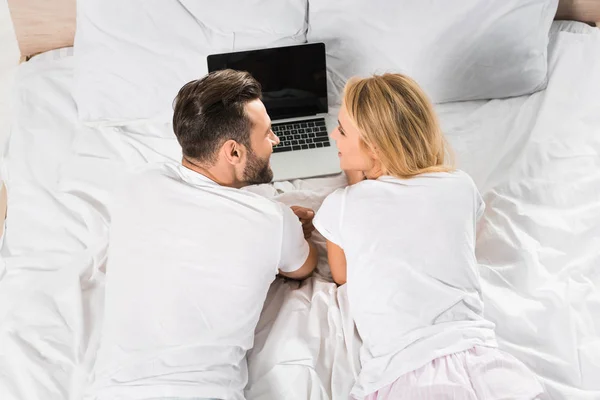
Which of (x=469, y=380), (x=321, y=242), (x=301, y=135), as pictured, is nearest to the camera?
(x=469, y=380)

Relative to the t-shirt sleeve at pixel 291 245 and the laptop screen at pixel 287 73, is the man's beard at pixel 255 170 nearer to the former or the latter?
the t-shirt sleeve at pixel 291 245

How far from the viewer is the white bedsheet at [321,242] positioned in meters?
1.29

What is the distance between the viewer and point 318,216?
4.42ft

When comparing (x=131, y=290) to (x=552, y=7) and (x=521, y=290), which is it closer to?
(x=521, y=290)

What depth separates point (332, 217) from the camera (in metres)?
1.31

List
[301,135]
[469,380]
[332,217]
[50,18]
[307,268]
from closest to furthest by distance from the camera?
[469,380]
[332,217]
[307,268]
[301,135]
[50,18]

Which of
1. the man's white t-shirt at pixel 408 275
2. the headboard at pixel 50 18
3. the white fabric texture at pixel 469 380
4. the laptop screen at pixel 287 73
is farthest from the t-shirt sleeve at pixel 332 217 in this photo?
the headboard at pixel 50 18

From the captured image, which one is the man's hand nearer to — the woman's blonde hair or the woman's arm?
the woman's arm

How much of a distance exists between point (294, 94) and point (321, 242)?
488 mm

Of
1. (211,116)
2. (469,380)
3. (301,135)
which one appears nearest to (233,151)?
(211,116)

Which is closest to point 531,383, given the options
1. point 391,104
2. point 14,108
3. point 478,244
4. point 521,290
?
point 521,290

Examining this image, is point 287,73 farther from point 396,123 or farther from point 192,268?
point 192,268

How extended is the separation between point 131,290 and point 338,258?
17.3 inches

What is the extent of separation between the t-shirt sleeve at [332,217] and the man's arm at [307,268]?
10 cm
